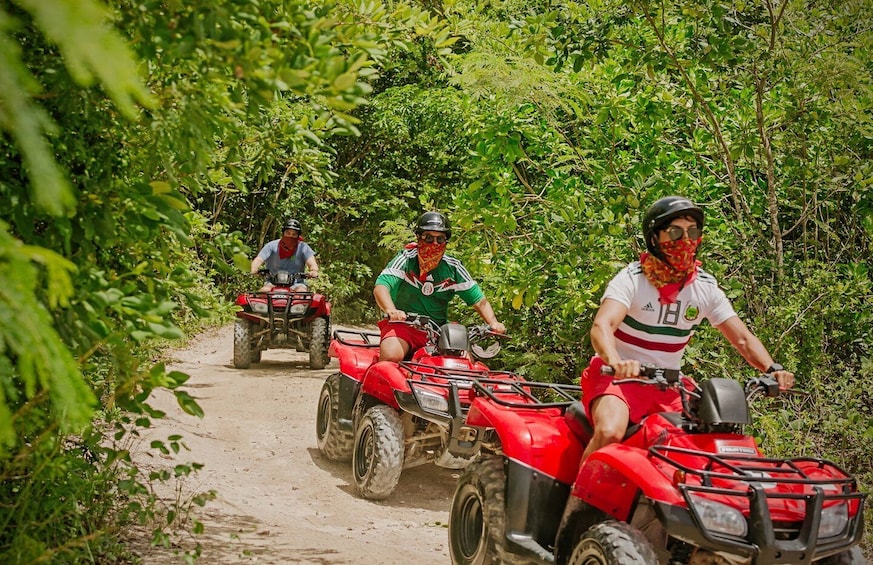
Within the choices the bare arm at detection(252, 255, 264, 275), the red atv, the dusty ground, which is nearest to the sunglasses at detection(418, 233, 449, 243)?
the dusty ground

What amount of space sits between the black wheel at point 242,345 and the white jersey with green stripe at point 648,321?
937cm

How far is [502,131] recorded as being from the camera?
910 centimetres

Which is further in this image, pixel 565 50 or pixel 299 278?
pixel 299 278

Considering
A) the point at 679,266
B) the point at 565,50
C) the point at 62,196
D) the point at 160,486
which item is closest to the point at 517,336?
the point at 565,50

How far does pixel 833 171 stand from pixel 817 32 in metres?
1.25

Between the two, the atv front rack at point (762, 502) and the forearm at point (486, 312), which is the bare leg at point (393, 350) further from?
the atv front rack at point (762, 502)

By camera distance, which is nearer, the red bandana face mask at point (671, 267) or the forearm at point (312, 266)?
the red bandana face mask at point (671, 267)

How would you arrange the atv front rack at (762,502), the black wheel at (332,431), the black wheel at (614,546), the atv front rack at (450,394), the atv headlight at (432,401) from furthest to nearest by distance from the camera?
the black wheel at (332,431)
the atv headlight at (432,401)
the atv front rack at (450,394)
the black wheel at (614,546)
the atv front rack at (762,502)

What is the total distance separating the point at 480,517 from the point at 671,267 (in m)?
1.64

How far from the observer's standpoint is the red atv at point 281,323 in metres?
13.1

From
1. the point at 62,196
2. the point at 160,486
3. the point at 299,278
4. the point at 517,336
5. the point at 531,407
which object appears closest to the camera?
the point at 62,196

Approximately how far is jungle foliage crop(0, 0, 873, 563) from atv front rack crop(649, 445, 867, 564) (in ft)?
2.09

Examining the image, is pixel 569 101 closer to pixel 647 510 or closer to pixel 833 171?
pixel 833 171

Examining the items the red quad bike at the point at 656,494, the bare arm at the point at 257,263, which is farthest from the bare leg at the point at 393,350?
the bare arm at the point at 257,263
